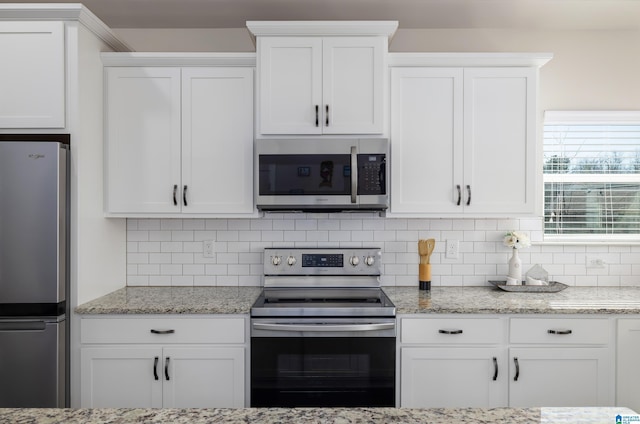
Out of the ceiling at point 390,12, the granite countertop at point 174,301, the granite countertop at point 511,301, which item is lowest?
the granite countertop at point 174,301

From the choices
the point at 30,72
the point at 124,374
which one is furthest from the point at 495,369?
the point at 30,72

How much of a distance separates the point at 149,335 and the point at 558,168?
2.74 m

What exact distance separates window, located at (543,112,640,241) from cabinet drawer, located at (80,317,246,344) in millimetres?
2141

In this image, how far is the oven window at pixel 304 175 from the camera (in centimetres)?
261

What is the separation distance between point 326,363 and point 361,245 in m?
0.90

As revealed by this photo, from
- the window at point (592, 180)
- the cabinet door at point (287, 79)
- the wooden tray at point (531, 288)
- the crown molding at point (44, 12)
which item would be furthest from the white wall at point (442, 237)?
the crown molding at point (44, 12)

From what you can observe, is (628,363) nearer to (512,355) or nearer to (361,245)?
(512,355)

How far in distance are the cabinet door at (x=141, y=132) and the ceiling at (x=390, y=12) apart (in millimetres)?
432

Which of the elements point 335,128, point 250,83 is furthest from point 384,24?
point 250,83

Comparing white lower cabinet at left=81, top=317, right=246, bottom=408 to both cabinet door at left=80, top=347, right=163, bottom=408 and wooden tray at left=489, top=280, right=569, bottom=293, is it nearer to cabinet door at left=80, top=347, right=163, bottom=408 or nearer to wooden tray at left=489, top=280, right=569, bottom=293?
cabinet door at left=80, top=347, right=163, bottom=408

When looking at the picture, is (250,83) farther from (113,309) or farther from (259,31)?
(113,309)

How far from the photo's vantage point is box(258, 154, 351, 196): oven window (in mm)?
2611

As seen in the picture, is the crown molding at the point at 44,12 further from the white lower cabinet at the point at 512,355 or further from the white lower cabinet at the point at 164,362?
the white lower cabinet at the point at 512,355

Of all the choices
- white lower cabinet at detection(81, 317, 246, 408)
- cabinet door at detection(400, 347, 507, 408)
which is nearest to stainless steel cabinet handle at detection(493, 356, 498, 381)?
cabinet door at detection(400, 347, 507, 408)
